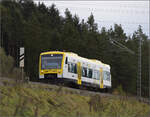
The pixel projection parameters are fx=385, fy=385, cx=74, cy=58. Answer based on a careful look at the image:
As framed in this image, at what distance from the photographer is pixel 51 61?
27.3 metres

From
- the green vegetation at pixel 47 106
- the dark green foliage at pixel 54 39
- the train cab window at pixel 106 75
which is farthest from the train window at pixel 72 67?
the dark green foliage at pixel 54 39

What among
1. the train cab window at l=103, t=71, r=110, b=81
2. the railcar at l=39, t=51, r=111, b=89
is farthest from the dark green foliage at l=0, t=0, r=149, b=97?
the railcar at l=39, t=51, r=111, b=89

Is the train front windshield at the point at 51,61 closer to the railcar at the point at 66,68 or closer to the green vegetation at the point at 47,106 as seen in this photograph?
the railcar at the point at 66,68

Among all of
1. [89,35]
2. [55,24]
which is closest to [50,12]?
[55,24]

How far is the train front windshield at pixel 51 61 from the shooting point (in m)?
26.7

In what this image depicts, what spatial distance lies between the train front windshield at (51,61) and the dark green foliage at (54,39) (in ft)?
64.8

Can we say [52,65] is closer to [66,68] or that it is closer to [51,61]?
[51,61]

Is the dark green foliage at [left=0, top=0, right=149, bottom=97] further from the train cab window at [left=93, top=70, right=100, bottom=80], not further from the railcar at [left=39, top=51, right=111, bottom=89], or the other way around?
the railcar at [left=39, top=51, right=111, bottom=89]

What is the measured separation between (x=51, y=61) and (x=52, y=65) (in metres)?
0.38

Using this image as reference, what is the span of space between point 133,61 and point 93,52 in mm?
9343

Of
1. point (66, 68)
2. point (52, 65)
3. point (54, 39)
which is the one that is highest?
point (54, 39)

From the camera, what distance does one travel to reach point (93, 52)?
185ft

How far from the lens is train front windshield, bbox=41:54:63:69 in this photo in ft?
87.7

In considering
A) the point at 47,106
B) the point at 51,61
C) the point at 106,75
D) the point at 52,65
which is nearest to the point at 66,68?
the point at 52,65
